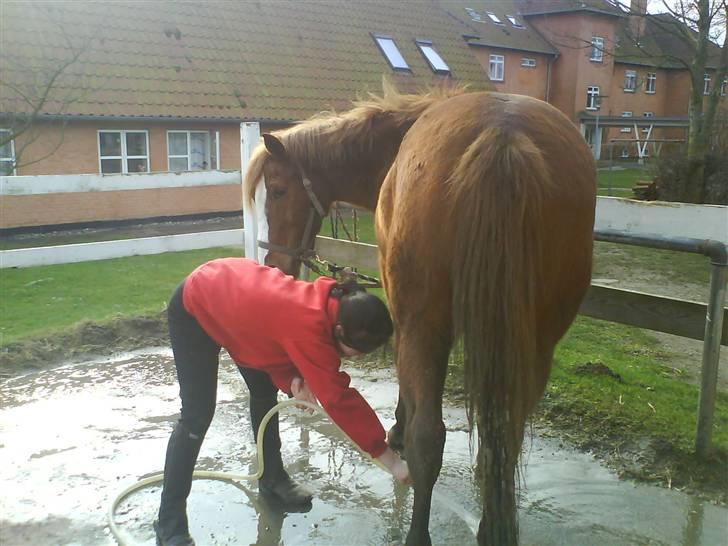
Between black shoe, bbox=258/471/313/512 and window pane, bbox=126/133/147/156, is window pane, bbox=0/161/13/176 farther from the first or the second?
black shoe, bbox=258/471/313/512

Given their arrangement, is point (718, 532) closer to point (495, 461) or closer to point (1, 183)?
point (495, 461)

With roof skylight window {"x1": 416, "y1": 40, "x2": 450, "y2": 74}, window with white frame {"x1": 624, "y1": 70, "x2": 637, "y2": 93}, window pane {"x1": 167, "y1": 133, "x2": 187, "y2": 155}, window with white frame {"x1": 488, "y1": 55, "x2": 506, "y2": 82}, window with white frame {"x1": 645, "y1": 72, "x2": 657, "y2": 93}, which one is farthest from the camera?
window with white frame {"x1": 645, "y1": 72, "x2": 657, "y2": 93}

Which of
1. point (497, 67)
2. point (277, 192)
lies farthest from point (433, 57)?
point (277, 192)

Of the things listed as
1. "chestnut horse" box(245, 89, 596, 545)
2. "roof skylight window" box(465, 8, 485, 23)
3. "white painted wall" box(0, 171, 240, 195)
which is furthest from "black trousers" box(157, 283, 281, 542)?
"roof skylight window" box(465, 8, 485, 23)

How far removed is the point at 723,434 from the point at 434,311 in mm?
2417

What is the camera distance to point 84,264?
30.4 ft

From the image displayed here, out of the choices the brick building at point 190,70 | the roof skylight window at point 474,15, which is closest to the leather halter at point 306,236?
the brick building at point 190,70

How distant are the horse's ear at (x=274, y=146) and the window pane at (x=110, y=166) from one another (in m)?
11.6

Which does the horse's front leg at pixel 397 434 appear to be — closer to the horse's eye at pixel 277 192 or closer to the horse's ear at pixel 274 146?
the horse's eye at pixel 277 192

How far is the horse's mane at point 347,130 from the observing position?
131 inches

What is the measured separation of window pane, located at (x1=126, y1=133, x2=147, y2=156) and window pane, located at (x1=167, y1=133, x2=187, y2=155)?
677 millimetres

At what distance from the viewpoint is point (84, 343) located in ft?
17.3

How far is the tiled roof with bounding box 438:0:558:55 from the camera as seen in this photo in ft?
89.9

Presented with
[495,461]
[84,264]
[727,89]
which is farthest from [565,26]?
[495,461]
